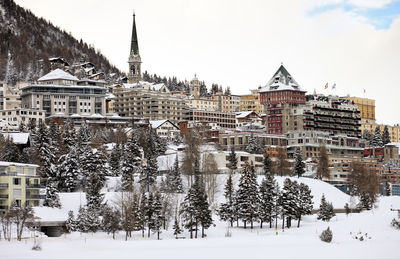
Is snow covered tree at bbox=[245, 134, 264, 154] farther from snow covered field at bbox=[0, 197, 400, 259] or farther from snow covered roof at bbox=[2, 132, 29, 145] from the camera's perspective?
snow covered field at bbox=[0, 197, 400, 259]

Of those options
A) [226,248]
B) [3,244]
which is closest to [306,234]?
[226,248]

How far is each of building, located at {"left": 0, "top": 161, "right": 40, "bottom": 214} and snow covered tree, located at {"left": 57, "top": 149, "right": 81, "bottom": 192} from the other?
37.8 feet

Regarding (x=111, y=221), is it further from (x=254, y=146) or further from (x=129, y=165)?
(x=254, y=146)

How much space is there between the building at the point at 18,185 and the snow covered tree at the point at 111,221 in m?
10.1

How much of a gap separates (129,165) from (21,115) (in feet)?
209

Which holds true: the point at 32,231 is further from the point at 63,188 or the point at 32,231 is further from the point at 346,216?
the point at 346,216

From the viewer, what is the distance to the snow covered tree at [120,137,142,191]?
383 feet

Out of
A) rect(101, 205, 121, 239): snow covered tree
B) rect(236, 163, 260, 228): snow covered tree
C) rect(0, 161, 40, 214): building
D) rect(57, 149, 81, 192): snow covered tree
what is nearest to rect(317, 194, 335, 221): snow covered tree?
rect(236, 163, 260, 228): snow covered tree

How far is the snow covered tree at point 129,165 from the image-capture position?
117m

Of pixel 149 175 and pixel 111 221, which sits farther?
pixel 149 175

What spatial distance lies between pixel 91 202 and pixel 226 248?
23104 millimetres

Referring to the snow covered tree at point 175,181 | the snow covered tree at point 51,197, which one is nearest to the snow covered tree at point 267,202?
the snow covered tree at point 175,181

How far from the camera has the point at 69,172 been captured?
11819 centimetres

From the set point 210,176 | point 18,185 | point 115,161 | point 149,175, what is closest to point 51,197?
point 18,185
